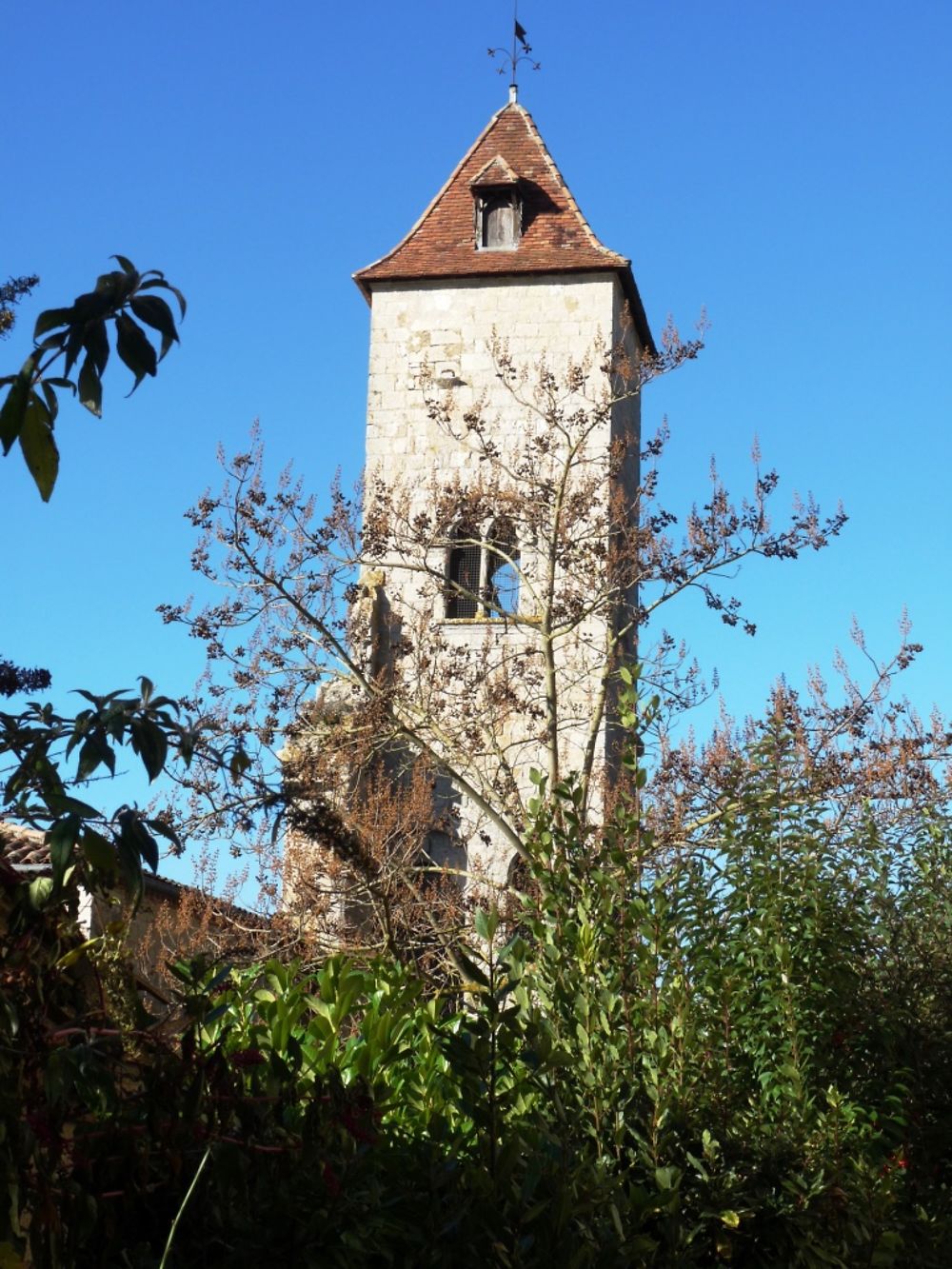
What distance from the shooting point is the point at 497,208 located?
24031 millimetres

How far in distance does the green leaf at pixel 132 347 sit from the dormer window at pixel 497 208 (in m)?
21.7

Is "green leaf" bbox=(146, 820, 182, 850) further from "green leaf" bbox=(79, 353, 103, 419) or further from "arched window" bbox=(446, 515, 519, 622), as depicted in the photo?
"arched window" bbox=(446, 515, 519, 622)

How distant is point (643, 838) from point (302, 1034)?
121 cm

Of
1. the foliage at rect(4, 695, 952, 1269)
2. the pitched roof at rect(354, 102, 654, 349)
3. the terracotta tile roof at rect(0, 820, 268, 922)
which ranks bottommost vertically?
the foliage at rect(4, 695, 952, 1269)

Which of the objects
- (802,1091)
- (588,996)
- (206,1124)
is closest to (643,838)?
(588,996)

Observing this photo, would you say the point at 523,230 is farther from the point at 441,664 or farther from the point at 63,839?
the point at 63,839

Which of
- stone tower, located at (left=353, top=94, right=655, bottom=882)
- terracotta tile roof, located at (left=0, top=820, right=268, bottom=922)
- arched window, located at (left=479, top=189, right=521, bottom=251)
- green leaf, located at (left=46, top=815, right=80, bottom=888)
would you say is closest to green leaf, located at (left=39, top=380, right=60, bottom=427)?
green leaf, located at (left=46, top=815, right=80, bottom=888)

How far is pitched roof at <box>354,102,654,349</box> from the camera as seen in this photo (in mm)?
22969

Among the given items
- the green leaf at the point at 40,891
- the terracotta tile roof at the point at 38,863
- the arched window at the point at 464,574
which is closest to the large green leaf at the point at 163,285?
the green leaf at the point at 40,891

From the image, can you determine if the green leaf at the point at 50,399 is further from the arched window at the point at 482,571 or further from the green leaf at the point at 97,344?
the arched window at the point at 482,571

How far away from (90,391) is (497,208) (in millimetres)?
22365

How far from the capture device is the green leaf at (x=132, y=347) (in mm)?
2576

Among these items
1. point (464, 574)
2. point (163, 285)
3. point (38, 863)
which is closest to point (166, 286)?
point (163, 285)

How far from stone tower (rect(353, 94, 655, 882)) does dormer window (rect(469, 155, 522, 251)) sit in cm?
3
